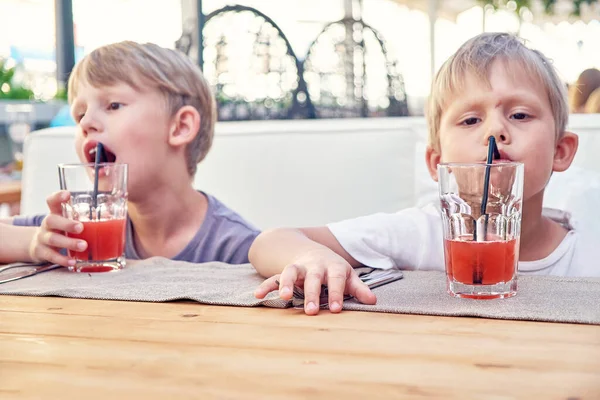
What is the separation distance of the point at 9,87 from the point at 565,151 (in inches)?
179

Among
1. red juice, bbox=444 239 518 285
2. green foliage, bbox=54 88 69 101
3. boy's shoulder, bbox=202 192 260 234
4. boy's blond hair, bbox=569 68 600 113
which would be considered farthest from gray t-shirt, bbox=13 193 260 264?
green foliage, bbox=54 88 69 101

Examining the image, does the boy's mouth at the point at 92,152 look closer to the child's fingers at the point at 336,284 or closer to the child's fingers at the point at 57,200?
the child's fingers at the point at 57,200

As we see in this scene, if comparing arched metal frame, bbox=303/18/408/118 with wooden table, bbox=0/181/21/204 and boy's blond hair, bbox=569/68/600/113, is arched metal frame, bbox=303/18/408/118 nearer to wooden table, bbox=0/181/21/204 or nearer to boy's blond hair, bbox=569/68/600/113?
boy's blond hair, bbox=569/68/600/113

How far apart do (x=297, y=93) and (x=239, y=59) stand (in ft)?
0.94

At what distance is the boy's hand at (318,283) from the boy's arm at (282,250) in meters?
0.04

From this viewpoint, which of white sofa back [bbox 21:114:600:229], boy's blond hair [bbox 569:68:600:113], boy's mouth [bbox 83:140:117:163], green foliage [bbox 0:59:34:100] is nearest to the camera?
boy's mouth [bbox 83:140:117:163]

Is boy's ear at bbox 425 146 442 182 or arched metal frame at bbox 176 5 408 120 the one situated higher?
arched metal frame at bbox 176 5 408 120

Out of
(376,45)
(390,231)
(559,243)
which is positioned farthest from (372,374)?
(376,45)

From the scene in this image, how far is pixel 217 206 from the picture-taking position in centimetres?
177

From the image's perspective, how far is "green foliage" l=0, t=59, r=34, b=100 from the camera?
5.04 m

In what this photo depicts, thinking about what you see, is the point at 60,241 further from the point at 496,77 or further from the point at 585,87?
the point at 585,87

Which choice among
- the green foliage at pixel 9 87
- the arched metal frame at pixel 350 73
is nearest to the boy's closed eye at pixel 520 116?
the arched metal frame at pixel 350 73

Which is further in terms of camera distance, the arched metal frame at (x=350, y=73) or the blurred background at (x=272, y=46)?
the arched metal frame at (x=350, y=73)

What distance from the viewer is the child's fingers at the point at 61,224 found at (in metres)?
1.25
